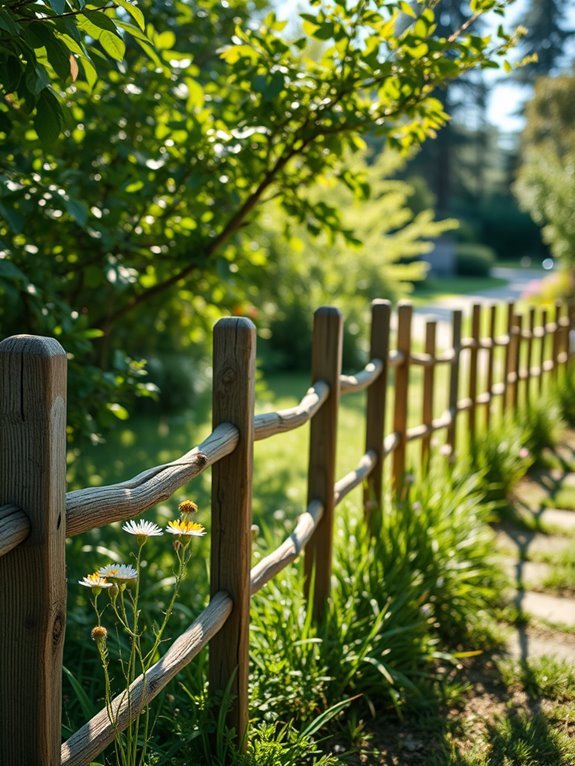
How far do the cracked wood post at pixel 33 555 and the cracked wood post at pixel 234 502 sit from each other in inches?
32.5

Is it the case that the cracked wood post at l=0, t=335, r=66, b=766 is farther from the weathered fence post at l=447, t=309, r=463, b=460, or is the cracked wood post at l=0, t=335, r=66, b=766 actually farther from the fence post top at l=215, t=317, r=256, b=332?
the weathered fence post at l=447, t=309, r=463, b=460

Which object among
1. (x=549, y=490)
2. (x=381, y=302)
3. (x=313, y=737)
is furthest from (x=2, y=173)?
(x=549, y=490)

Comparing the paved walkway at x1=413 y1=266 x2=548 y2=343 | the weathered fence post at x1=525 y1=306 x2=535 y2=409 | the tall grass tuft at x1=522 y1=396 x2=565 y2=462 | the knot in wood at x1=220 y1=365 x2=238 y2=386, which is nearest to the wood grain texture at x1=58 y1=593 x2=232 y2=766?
the knot in wood at x1=220 y1=365 x2=238 y2=386

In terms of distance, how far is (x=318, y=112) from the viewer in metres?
3.15

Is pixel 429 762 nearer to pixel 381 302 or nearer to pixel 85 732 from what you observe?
pixel 85 732

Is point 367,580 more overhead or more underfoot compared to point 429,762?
more overhead

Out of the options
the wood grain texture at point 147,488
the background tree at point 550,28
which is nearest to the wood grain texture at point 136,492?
the wood grain texture at point 147,488

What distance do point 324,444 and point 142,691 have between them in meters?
1.44

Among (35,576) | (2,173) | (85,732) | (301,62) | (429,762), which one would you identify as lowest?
(429,762)

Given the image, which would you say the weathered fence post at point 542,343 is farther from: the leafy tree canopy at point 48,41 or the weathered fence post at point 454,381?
the leafy tree canopy at point 48,41

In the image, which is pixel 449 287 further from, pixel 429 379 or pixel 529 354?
pixel 429 379

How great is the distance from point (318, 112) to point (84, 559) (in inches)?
86.4

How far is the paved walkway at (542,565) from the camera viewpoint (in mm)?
3590

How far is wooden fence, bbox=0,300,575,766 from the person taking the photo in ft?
4.81
